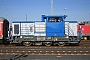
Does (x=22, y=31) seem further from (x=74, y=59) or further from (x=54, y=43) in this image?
(x=74, y=59)

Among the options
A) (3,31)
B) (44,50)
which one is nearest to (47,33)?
(44,50)

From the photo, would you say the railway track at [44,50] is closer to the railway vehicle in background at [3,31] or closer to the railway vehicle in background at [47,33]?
the railway vehicle in background at [47,33]

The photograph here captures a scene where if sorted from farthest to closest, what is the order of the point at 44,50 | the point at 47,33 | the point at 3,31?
the point at 3,31, the point at 47,33, the point at 44,50

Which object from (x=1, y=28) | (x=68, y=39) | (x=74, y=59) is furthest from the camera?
(x=1, y=28)

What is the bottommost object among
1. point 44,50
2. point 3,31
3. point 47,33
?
point 44,50

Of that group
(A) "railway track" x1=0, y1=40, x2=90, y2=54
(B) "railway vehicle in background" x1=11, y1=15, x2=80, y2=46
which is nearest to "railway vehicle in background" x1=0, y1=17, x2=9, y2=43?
(B) "railway vehicle in background" x1=11, y1=15, x2=80, y2=46

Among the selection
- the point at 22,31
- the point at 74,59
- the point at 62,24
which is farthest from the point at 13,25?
the point at 74,59

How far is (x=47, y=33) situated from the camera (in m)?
20.2

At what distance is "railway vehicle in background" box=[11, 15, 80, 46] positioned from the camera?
65.8ft

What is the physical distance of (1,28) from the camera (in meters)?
22.2

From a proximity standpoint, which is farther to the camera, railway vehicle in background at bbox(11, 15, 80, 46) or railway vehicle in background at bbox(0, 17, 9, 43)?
railway vehicle in background at bbox(0, 17, 9, 43)

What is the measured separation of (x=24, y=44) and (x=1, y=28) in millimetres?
4274

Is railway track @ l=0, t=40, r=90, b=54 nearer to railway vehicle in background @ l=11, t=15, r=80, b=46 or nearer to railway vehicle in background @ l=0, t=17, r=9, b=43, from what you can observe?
railway vehicle in background @ l=11, t=15, r=80, b=46

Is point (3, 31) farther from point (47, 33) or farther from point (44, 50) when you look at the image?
point (44, 50)
